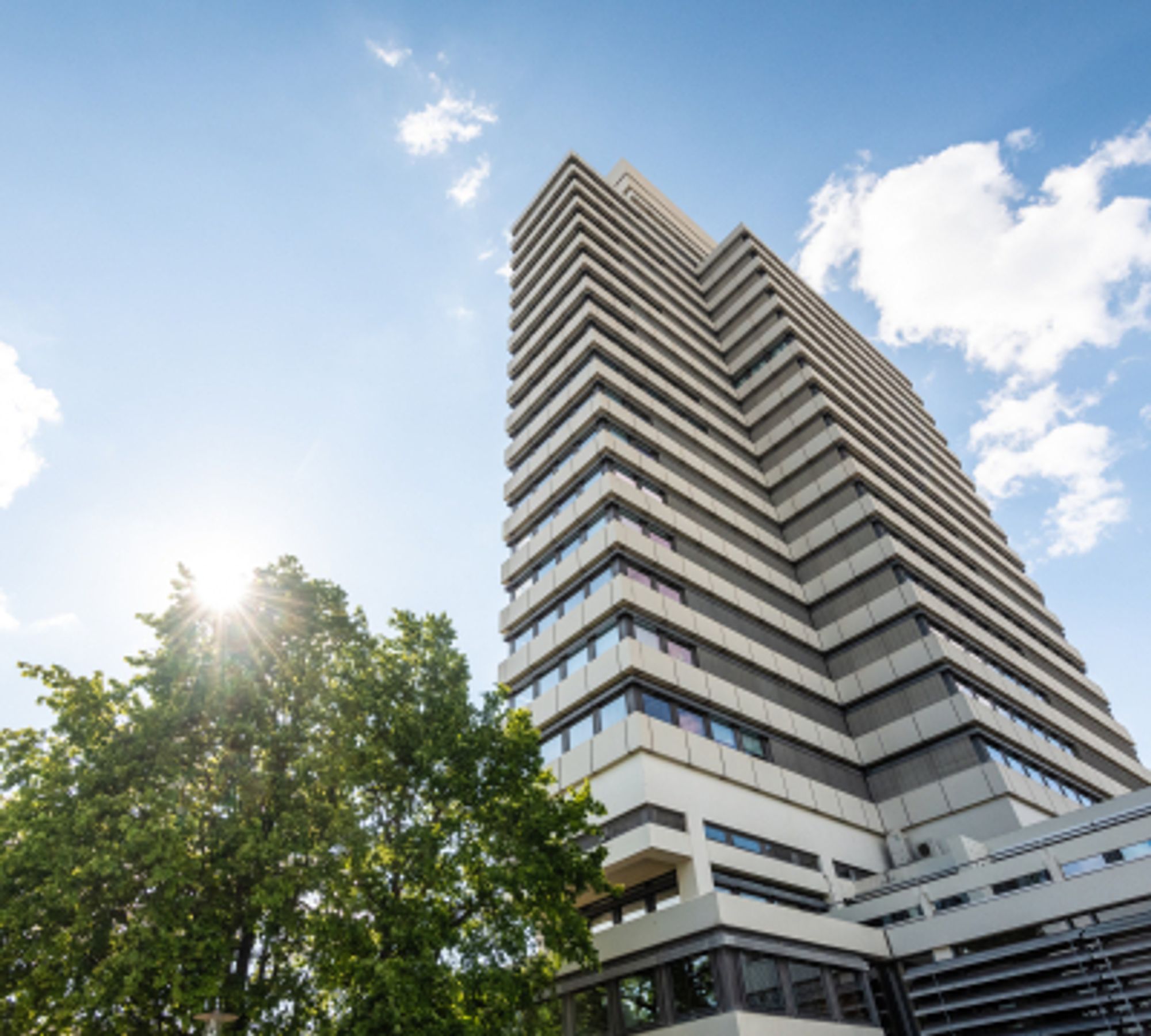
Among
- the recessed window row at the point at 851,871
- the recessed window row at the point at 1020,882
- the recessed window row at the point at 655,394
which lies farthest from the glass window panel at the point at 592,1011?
the recessed window row at the point at 655,394

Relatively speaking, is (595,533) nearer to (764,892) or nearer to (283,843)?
(764,892)

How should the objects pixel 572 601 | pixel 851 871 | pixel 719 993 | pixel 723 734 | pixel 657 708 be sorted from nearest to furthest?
pixel 719 993 < pixel 657 708 < pixel 723 734 < pixel 851 871 < pixel 572 601

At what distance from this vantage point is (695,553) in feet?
109

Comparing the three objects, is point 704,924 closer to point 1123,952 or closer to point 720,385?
point 1123,952

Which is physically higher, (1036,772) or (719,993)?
(1036,772)

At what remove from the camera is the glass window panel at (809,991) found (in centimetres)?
1925

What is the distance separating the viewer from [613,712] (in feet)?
83.5

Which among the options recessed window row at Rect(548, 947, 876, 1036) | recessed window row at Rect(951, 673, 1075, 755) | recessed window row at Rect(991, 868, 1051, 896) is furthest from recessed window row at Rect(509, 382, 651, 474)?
recessed window row at Rect(548, 947, 876, 1036)

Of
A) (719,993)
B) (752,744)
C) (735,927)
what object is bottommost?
(719,993)

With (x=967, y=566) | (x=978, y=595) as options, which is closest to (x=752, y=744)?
(x=978, y=595)

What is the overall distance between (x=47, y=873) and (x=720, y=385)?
41202mm

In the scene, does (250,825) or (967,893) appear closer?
(250,825)

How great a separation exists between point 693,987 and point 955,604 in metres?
27.1

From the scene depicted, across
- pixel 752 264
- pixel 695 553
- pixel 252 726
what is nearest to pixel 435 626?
pixel 252 726
